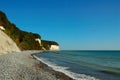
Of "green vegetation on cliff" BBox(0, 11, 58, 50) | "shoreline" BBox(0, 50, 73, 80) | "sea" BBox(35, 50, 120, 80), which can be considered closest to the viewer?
"shoreline" BBox(0, 50, 73, 80)

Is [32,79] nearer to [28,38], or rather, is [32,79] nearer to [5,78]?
[5,78]

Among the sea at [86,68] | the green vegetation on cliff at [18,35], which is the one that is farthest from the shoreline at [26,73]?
the green vegetation on cliff at [18,35]

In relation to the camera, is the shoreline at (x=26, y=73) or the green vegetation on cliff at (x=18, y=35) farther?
the green vegetation on cliff at (x=18, y=35)

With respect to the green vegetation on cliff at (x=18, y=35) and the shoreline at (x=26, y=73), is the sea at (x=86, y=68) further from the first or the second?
the green vegetation on cliff at (x=18, y=35)

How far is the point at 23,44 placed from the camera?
118 m

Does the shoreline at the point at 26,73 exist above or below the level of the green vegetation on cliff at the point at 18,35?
below

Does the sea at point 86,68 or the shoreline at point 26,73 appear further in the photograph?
the sea at point 86,68

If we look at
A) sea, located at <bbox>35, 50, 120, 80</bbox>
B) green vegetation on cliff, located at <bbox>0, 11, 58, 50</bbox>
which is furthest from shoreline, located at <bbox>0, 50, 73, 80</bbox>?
green vegetation on cliff, located at <bbox>0, 11, 58, 50</bbox>

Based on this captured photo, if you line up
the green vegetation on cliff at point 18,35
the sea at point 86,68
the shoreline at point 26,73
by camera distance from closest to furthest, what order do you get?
1. the shoreline at point 26,73
2. the sea at point 86,68
3. the green vegetation on cliff at point 18,35

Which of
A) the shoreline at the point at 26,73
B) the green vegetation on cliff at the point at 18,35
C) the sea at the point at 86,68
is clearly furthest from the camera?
the green vegetation on cliff at the point at 18,35

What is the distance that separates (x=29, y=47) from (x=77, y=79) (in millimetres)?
115496

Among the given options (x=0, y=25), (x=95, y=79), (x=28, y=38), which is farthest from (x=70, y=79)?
(x=28, y=38)

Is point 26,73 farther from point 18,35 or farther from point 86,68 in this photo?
point 18,35

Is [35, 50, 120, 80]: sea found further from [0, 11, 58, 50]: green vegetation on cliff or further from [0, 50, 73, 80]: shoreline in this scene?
[0, 11, 58, 50]: green vegetation on cliff
